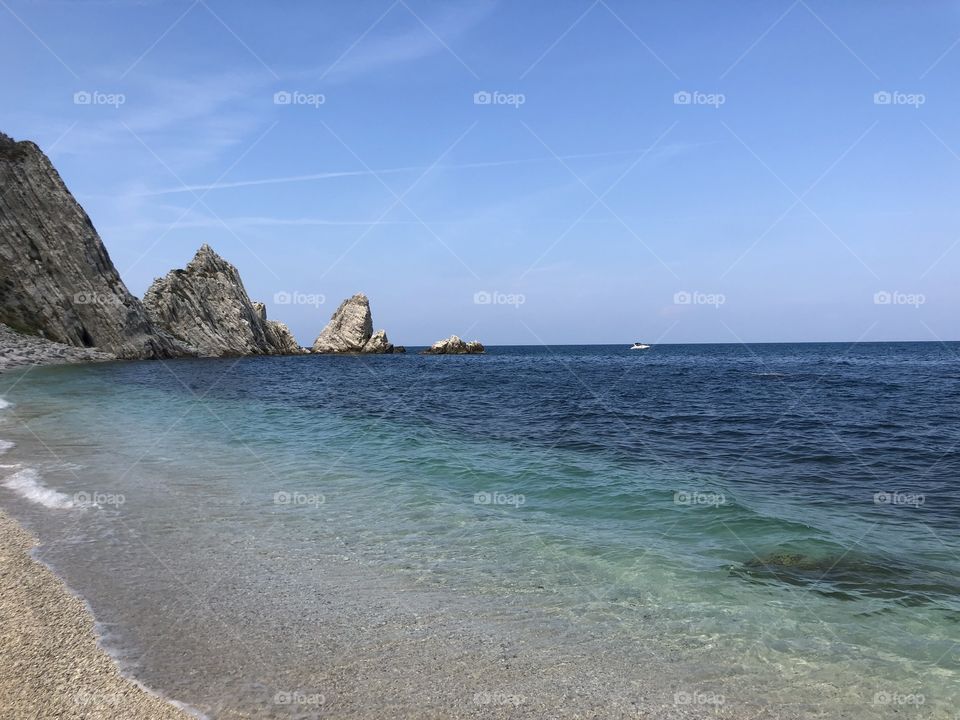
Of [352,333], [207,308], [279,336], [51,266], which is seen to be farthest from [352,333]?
[51,266]

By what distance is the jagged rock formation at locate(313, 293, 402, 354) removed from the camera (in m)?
148

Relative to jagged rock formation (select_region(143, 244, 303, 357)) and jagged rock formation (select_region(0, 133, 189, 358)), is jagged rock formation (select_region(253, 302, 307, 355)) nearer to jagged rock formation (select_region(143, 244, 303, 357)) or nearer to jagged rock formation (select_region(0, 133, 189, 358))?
jagged rock formation (select_region(143, 244, 303, 357))

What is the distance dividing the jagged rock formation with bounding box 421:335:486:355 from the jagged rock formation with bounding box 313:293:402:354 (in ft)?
53.8

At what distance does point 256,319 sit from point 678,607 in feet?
401

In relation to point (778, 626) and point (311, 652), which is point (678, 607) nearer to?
point (778, 626)

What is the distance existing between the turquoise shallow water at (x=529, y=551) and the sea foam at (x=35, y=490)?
83 mm

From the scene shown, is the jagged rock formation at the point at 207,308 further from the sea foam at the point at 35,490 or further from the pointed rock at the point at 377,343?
the sea foam at the point at 35,490

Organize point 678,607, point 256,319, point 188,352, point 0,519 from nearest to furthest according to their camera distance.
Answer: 1. point 678,607
2. point 0,519
3. point 188,352
4. point 256,319

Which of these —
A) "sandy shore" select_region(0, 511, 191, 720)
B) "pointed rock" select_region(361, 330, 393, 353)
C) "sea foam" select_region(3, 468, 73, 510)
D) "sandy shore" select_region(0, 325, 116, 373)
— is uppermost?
"pointed rock" select_region(361, 330, 393, 353)

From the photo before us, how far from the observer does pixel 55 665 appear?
6020 mm

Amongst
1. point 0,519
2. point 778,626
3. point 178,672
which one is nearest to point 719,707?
point 778,626

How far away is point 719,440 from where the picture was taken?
23766mm

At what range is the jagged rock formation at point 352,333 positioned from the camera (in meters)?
148

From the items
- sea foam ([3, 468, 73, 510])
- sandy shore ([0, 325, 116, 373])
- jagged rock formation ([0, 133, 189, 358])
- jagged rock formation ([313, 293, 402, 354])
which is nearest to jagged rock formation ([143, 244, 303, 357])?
jagged rock formation ([0, 133, 189, 358])
